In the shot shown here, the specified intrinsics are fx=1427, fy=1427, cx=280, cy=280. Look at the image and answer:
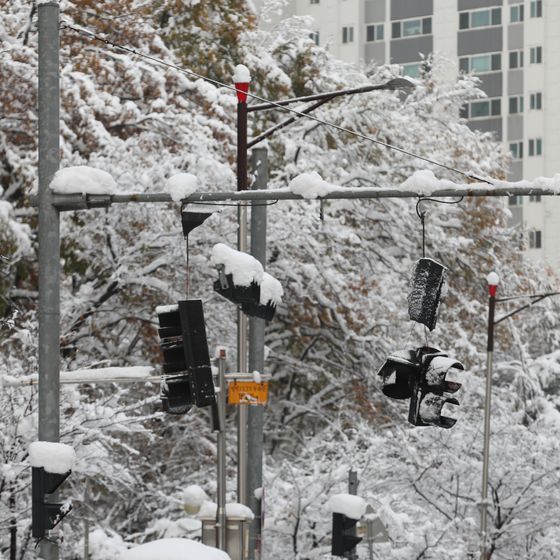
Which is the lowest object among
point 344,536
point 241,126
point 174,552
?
point 344,536

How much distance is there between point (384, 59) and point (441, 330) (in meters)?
51.8

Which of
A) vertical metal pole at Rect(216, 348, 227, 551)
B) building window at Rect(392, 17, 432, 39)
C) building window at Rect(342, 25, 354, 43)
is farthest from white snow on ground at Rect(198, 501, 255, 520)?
building window at Rect(342, 25, 354, 43)

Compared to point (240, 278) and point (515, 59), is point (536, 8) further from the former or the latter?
point (240, 278)

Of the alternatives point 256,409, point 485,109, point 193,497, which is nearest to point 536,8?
point 485,109

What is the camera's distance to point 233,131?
23.2 m

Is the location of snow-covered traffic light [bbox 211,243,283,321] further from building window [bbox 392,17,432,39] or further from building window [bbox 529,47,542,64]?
building window [bbox 392,17,432,39]

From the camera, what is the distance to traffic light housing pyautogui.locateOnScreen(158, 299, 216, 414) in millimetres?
10133

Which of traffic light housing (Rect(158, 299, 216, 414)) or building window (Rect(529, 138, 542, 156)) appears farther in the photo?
building window (Rect(529, 138, 542, 156))

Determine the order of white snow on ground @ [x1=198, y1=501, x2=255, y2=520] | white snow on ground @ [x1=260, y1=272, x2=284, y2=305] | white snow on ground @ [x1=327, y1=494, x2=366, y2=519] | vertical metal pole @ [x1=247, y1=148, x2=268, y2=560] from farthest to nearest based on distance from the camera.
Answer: white snow on ground @ [x1=327, y1=494, x2=366, y2=519], vertical metal pole @ [x1=247, y1=148, x2=268, y2=560], white snow on ground @ [x1=198, y1=501, x2=255, y2=520], white snow on ground @ [x1=260, y1=272, x2=284, y2=305]

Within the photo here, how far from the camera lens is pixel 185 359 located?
33.4 ft

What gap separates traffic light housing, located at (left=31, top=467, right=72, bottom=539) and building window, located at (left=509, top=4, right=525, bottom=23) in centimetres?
6397

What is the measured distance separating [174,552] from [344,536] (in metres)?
9.51

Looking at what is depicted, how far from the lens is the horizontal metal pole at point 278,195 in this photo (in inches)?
385

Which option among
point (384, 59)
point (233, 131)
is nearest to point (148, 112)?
point (233, 131)
